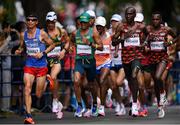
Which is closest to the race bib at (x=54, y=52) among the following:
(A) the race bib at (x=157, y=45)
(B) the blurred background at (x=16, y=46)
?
(B) the blurred background at (x=16, y=46)

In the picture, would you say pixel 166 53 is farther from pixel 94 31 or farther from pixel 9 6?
pixel 9 6

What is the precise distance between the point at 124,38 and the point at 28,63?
2344 mm

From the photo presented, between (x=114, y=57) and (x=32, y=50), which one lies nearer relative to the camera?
(x=32, y=50)

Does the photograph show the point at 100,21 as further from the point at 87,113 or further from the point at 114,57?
the point at 87,113

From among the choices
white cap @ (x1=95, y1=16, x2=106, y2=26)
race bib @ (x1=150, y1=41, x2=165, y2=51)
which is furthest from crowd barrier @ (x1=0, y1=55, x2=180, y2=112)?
race bib @ (x1=150, y1=41, x2=165, y2=51)

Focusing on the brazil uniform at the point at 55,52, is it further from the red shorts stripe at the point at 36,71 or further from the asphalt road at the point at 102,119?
the red shorts stripe at the point at 36,71

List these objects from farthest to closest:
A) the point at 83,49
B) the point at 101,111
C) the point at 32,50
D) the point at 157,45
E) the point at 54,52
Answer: the point at 54,52, the point at 101,111, the point at 157,45, the point at 83,49, the point at 32,50

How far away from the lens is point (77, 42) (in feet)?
66.7

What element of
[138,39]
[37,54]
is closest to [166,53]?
[138,39]

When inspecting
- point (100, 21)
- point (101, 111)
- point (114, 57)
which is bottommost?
point (101, 111)

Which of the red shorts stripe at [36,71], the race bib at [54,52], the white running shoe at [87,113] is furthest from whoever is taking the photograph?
the race bib at [54,52]

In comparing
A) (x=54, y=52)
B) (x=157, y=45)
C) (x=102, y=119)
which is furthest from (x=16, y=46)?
(x=102, y=119)

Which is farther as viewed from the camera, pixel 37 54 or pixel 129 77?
pixel 129 77

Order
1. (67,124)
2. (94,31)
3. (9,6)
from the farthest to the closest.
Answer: (9,6) < (94,31) < (67,124)
